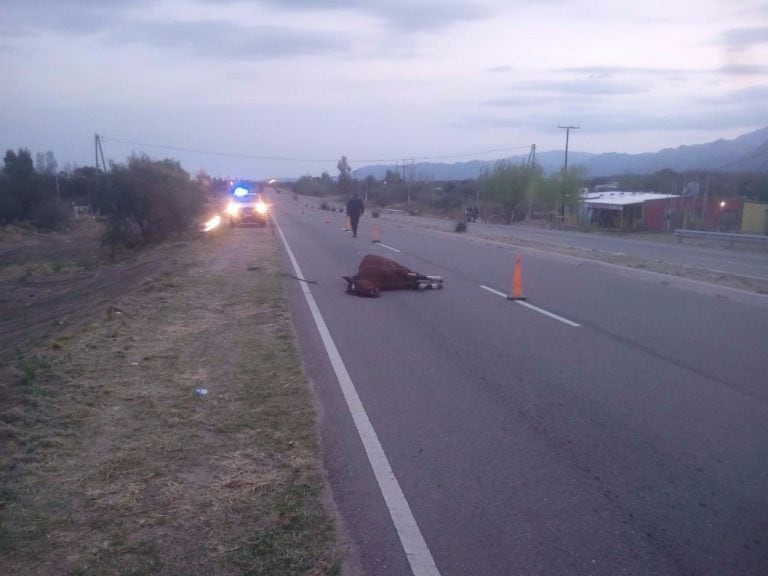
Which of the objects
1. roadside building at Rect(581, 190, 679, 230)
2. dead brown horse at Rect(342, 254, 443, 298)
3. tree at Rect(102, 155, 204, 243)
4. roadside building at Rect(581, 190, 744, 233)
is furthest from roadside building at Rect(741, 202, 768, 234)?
dead brown horse at Rect(342, 254, 443, 298)

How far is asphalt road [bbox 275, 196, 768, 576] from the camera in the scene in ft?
18.0

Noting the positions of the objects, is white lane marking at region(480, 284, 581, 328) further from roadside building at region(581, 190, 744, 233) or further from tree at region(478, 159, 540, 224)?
tree at region(478, 159, 540, 224)

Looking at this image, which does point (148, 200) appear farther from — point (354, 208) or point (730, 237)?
point (730, 237)

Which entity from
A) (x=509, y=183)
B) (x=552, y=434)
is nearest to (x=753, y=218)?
(x=509, y=183)

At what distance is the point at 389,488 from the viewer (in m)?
6.43

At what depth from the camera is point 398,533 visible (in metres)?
5.62

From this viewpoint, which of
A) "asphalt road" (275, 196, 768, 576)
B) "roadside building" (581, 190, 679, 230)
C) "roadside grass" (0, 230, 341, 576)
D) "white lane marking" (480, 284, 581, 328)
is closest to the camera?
"roadside grass" (0, 230, 341, 576)

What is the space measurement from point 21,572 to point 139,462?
77.2 inches

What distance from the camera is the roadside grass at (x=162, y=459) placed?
534 cm

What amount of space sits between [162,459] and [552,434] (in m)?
3.37

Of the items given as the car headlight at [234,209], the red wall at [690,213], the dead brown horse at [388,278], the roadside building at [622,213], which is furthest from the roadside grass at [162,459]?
the roadside building at [622,213]

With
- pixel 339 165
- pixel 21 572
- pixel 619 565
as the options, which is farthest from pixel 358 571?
pixel 339 165

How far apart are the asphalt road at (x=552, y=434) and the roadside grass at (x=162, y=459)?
39cm

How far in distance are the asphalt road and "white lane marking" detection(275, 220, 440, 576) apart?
1.4 inches
